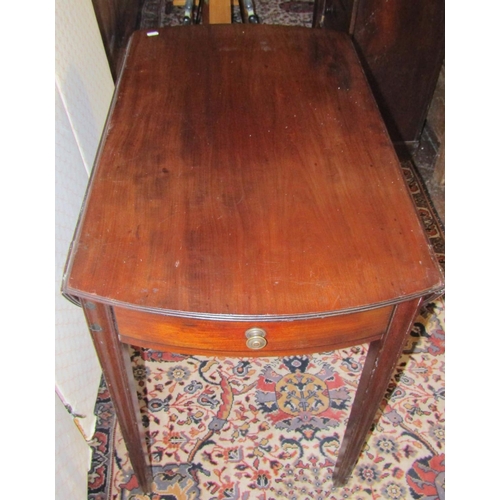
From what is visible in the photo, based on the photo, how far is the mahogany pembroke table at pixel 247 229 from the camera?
737mm

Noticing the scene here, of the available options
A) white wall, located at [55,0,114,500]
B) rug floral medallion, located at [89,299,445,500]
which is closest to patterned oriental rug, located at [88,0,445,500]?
rug floral medallion, located at [89,299,445,500]

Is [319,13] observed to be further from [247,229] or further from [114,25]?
[247,229]

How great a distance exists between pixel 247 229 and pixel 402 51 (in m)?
1.18

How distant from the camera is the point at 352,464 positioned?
3.73 ft

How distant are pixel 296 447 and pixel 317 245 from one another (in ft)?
2.30

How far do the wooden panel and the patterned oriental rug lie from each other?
2.61 feet

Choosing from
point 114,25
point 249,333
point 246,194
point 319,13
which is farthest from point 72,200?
point 319,13

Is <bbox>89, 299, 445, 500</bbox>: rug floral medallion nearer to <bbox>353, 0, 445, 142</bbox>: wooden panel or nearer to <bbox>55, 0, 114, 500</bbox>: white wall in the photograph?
<bbox>55, 0, 114, 500</bbox>: white wall

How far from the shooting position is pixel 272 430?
132 centimetres

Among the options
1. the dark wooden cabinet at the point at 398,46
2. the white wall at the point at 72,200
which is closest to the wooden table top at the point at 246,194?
the white wall at the point at 72,200

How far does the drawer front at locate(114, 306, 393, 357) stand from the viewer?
2.54ft

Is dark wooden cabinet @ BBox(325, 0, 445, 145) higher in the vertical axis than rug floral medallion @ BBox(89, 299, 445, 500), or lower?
higher

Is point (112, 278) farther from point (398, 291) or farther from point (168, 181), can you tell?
point (398, 291)
